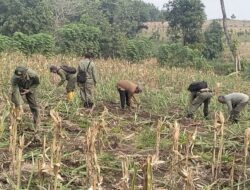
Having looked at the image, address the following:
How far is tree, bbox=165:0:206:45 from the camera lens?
29672mm

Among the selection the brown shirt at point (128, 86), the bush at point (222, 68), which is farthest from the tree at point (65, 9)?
the brown shirt at point (128, 86)

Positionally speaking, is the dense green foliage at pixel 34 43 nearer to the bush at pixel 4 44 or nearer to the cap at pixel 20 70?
the bush at pixel 4 44

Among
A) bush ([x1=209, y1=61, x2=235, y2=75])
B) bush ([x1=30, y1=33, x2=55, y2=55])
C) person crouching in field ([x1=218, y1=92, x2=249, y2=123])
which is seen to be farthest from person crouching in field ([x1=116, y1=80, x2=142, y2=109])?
bush ([x1=209, y1=61, x2=235, y2=75])

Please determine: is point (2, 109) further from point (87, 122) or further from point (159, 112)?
point (159, 112)

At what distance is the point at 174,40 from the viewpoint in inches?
1232

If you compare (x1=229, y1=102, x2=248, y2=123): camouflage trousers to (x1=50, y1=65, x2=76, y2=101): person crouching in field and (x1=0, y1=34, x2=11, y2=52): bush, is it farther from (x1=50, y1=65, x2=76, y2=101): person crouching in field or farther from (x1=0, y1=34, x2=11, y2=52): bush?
(x1=0, y1=34, x2=11, y2=52): bush

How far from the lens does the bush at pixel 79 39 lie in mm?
22656

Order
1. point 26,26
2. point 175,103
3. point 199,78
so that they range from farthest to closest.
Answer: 1. point 26,26
2. point 199,78
3. point 175,103

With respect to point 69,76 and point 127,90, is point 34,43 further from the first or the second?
point 127,90

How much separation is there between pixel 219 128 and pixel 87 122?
278cm


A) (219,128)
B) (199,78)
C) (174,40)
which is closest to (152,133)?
(219,128)

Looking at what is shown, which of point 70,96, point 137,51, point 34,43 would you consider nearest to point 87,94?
point 70,96

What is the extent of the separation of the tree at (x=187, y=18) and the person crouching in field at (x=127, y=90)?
20.6 meters

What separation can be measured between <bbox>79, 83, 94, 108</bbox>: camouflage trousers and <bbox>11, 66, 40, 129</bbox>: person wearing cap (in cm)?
261
